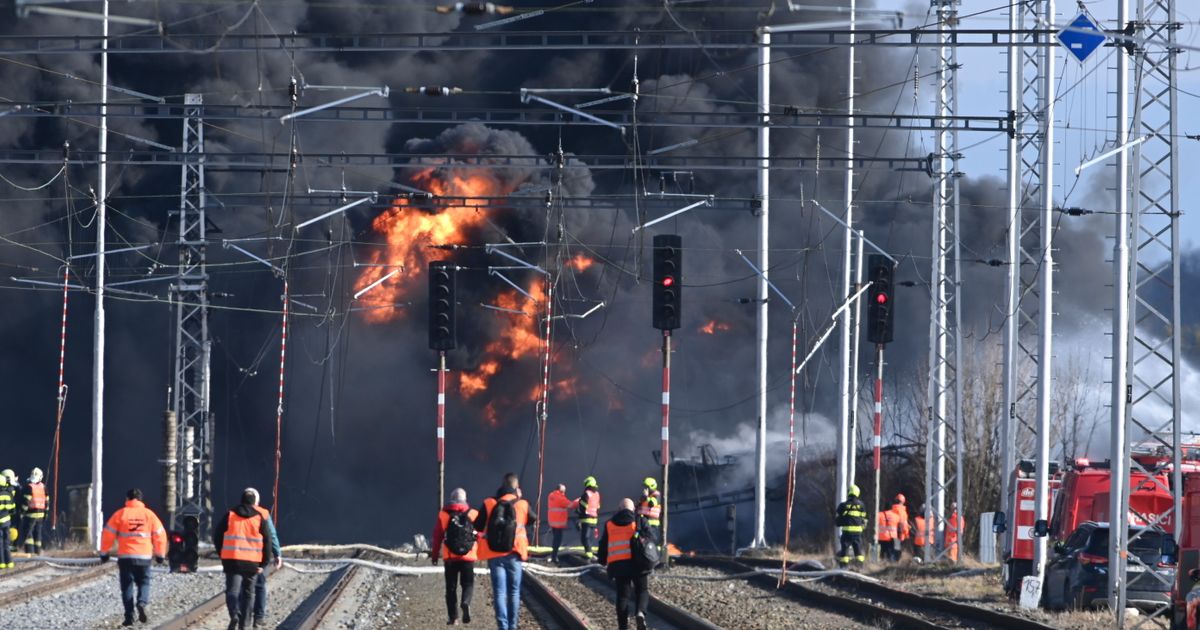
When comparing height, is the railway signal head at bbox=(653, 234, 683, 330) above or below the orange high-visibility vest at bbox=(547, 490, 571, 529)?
above

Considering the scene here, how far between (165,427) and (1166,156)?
26.4 meters

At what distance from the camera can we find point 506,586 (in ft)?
63.4

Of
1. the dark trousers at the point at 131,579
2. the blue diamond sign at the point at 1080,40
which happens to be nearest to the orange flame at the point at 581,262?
the blue diamond sign at the point at 1080,40

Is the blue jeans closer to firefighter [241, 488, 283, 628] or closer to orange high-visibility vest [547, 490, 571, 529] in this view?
firefighter [241, 488, 283, 628]

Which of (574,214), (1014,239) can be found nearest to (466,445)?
(574,214)

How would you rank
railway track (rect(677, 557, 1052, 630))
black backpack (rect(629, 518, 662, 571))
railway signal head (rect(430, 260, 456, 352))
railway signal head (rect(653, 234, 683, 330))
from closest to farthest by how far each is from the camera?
black backpack (rect(629, 518, 662, 571)) < railway track (rect(677, 557, 1052, 630)) < railway signal head (rect(653, 234, 683, 330)) < railway signal head (rect(430, 260, 456, 352))

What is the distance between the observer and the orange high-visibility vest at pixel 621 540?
65.3 feet

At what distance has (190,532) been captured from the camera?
3353 cm

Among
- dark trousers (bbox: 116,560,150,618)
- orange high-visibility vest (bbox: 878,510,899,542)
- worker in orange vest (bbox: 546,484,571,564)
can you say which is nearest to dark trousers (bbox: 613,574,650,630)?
dark trousers (bbox: 116,560,150,618)

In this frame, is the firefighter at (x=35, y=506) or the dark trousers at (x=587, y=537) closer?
the dark trousers at (x=587, y=537)

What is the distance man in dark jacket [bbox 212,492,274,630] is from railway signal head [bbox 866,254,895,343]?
66.6ft

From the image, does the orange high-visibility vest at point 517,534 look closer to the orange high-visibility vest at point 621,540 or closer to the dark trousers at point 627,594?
the orange high-visibility vest at point 621,540

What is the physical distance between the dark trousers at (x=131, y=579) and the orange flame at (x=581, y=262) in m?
44.6

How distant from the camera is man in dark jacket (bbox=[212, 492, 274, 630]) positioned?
19062mm
